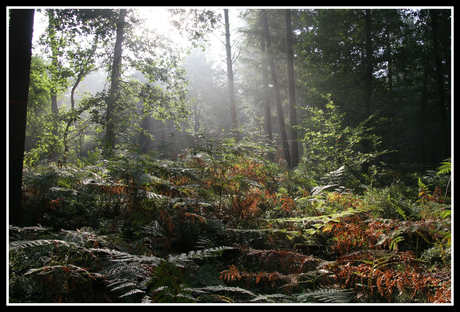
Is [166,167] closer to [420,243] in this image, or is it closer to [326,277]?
[326,277]

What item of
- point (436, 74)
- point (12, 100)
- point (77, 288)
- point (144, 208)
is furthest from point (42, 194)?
point (436, 74)

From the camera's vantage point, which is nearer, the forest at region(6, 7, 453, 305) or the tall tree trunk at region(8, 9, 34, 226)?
the forest at region(6, 7, 453, 305)

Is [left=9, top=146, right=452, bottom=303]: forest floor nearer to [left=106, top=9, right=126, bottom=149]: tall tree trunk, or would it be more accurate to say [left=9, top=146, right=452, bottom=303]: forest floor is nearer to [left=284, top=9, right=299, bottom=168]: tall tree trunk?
[left=106, top=9, right=126, bottom=149]: tall tree trunk

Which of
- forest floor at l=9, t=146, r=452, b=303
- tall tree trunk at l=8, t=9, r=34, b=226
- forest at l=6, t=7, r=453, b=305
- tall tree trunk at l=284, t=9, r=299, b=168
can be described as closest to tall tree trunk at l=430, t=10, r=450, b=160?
tall tree trunk at l=284, t=9, r=299, b=168

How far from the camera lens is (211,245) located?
2.84 meters

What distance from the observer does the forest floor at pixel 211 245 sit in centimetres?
207

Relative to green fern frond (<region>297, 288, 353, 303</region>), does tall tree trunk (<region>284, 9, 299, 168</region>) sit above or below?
above

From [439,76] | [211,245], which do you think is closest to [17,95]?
[211,245]

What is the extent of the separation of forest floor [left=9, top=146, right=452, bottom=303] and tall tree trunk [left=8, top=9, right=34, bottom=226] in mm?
511

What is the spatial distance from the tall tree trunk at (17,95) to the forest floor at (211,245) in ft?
1.68

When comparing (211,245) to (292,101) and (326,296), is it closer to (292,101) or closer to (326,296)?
(326,296)

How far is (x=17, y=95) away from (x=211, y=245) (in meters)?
3.20

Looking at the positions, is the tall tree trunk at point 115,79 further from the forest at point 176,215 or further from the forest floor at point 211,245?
the forest floor at point 211,245

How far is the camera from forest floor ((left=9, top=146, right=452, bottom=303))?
2.07m
